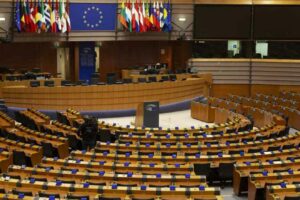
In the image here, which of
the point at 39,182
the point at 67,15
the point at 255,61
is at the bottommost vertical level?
the point at 39,182

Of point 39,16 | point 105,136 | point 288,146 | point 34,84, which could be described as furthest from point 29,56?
point 288,146

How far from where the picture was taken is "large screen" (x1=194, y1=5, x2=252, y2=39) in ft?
105

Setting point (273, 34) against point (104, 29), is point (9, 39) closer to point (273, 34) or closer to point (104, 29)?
point (104, 29)

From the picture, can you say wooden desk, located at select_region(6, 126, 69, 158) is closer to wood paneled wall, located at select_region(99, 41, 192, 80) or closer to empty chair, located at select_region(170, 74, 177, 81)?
empty chair, located at select_region(170, 74, 177, 81)

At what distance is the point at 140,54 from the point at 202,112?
28.6ft

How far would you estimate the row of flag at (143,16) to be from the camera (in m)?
30.2

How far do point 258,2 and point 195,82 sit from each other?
262 inches

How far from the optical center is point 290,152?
16.0 meters

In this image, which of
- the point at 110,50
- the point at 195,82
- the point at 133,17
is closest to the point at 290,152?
the point at 195,82

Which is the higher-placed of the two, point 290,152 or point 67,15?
point 67,15

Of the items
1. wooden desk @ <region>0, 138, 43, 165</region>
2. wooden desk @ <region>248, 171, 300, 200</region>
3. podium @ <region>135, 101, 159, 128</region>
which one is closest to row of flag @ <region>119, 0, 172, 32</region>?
podium @ <region>135, 101, 159, 128</region>

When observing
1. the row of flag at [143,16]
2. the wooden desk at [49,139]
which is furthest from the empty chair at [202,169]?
the row of flag at [143,16]

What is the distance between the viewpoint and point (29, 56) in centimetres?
3061

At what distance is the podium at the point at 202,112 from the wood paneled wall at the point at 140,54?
24.1 feet
